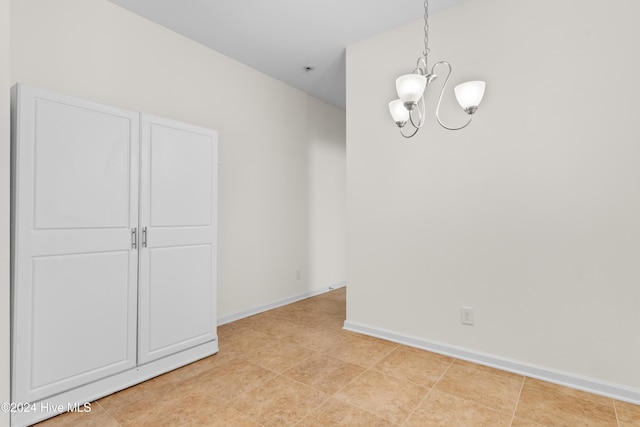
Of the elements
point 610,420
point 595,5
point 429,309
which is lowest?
point 610,420

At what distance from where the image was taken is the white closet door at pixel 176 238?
222 cm

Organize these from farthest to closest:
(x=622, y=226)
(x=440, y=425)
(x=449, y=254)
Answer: (x=449, y=254)
(x=622, y=226)
(x=440, y=425)

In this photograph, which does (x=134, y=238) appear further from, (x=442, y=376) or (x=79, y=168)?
(x=442, y=376)

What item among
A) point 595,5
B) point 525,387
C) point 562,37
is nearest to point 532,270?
point 525,387

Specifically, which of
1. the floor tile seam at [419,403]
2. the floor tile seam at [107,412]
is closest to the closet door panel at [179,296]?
the floor tile seam at [107,412]

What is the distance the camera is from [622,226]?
2018 millimetres

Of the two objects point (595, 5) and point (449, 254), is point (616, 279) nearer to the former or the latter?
point (449, 254)

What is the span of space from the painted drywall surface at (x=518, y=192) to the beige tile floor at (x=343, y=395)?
0.28m

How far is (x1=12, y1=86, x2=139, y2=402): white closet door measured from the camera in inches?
67.4

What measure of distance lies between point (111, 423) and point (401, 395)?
1.65m

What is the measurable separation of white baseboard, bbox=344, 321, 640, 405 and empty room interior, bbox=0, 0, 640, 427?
0.01 meters

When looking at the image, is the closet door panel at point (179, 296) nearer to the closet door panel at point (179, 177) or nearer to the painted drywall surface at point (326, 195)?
the closet door panel at point (179, 177)

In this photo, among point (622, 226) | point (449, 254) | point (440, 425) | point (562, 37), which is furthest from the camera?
point (449, 254)

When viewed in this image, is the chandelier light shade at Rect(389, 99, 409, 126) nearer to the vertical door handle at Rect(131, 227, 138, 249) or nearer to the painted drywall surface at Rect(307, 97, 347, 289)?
the vertical door handle at Rect(131, 227, 138, 249)
